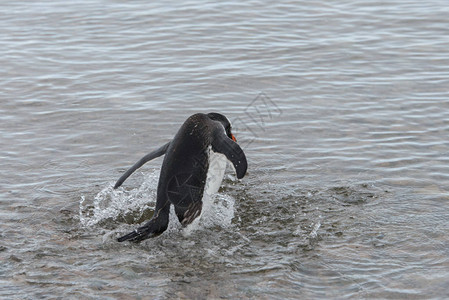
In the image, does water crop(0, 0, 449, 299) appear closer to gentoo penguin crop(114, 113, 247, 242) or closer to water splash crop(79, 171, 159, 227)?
water splash crop(79, 171, 159, 227)

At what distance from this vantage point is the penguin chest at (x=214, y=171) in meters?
6.92

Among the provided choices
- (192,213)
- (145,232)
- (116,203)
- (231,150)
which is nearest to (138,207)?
(116,203)

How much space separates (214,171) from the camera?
7.02 metres

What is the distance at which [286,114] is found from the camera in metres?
9.62

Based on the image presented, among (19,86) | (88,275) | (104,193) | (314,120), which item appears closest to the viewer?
(88,275)

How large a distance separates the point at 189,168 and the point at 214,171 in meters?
0.49

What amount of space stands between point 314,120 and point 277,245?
11.5 ft

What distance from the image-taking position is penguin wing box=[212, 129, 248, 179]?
6.43m

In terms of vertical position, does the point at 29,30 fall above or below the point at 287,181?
above

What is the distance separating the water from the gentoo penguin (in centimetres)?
17

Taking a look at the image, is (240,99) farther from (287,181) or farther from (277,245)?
(277,245)

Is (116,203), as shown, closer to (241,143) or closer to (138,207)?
(138,207)

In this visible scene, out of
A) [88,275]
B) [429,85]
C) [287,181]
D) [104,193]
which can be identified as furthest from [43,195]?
[429,85]

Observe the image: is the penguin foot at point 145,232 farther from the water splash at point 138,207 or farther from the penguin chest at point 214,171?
the penguin chest at point 214,171
